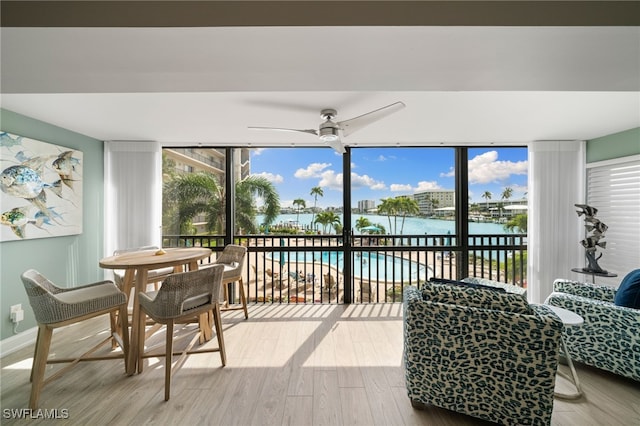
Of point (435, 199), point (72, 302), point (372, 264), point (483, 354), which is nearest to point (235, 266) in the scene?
point (72, 302)

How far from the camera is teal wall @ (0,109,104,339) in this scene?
2.48m

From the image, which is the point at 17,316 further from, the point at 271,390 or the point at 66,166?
the point at 271,390

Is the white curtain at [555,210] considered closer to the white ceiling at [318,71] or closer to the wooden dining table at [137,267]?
the white ceiling at [318,71]

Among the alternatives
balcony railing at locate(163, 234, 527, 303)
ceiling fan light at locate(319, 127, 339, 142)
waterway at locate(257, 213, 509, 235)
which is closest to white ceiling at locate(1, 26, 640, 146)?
ceiling fan light at locate(319, 127, 339, 142)

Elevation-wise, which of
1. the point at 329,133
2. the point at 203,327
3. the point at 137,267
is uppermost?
the point at 329,133

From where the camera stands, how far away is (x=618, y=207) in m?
3.18

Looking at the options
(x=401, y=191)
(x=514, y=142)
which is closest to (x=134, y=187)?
(x=401, y=191)

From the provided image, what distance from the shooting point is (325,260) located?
387 centimetres

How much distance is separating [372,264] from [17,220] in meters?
3.97

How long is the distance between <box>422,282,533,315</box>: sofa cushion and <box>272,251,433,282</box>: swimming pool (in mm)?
2055

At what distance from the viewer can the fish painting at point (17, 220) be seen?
245cm

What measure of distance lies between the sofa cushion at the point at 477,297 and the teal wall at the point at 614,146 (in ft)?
9.53

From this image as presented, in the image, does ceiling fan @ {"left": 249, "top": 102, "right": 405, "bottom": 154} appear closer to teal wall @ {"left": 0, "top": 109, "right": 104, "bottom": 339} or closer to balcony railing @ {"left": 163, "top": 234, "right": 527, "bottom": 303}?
balcony railing @ {"left": 163, "top": 234, "right": 527, "bottom": 303}

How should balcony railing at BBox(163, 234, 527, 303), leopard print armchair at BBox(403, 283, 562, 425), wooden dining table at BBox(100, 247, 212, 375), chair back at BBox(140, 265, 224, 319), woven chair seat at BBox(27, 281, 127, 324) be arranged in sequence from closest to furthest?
leopard print armchair at BBox(403, 283, 562, 425) < woven chair seat at BBox(27, 281, 127, 324) < chair back at BBox(140, 265, 224, 319) < wooden dining table at BBox(100, 247, 212, 375) < balcony railing at BBox(163, 234, 527, 303)
